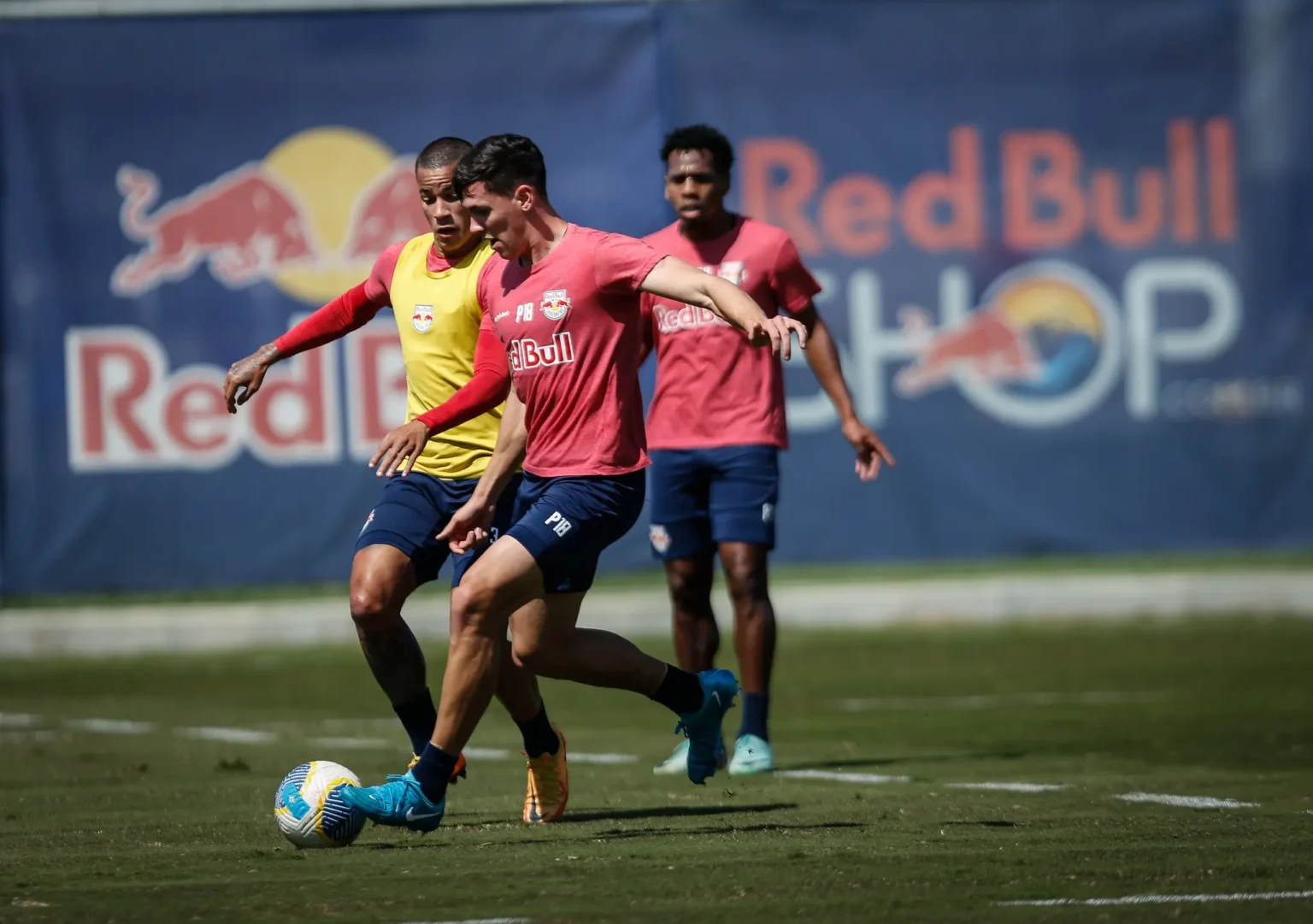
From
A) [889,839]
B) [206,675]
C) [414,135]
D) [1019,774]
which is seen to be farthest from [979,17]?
[889,839]

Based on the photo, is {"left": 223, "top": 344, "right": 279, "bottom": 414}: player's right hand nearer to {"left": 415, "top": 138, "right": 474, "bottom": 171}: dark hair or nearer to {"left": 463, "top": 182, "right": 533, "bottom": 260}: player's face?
{"left": 415, "top": 138, "right": 474, "bottom": 171}: dark hair

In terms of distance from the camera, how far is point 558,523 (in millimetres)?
7590

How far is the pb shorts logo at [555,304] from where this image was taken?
303 inches

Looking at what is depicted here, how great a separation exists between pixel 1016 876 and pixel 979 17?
1142cm

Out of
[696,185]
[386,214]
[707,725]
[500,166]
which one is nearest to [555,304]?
[500,166]

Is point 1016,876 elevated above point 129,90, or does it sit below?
below

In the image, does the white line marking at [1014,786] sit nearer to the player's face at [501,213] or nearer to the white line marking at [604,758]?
the white line marking at [604,758]

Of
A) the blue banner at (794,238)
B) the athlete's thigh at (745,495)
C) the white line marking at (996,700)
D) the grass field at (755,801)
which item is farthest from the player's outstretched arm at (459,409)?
the blue banner at (794,238)

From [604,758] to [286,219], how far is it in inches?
275

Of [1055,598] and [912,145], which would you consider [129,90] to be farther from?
[1055,598]

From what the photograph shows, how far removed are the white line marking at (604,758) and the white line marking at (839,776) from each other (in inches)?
37.8

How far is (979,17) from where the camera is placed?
16953mm

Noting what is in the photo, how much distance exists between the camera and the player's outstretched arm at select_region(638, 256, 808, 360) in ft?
22.9

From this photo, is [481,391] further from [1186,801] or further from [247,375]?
[1186,801]
